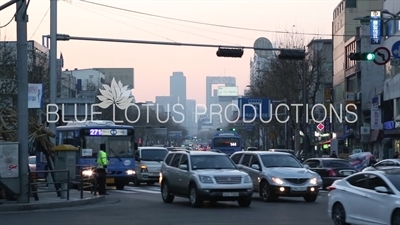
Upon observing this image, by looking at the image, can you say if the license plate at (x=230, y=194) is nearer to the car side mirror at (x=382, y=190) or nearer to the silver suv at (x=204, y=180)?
the silver suv at (x=204, y=180)

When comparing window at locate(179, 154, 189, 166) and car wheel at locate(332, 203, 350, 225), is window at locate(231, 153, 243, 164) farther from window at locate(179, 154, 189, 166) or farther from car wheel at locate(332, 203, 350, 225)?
car wheel at locate(332, 203, 350, 225)

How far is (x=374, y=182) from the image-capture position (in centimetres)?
1655

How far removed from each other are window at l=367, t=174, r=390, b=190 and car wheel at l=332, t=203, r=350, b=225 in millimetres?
1049

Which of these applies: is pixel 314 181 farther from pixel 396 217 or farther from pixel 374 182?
pixel 396 217

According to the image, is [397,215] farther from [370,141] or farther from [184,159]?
[370,141]

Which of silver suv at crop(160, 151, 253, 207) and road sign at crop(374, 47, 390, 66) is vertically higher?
road sign at crop(374, 47, 390, 66)

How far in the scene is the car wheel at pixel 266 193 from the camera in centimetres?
2620

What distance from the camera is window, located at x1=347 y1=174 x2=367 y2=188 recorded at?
17.0 m

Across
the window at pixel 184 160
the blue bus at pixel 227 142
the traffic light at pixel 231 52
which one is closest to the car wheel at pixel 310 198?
the window at pixel 184 160

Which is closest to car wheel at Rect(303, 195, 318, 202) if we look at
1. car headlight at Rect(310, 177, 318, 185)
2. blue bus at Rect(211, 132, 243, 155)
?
car headlight at Rect(310, 177, 318, 185)

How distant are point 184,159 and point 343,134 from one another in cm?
6242

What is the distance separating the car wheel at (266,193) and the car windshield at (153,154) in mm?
14377

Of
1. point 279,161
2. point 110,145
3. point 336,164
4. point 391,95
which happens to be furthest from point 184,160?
point 391,95

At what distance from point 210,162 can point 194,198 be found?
5.18ft
